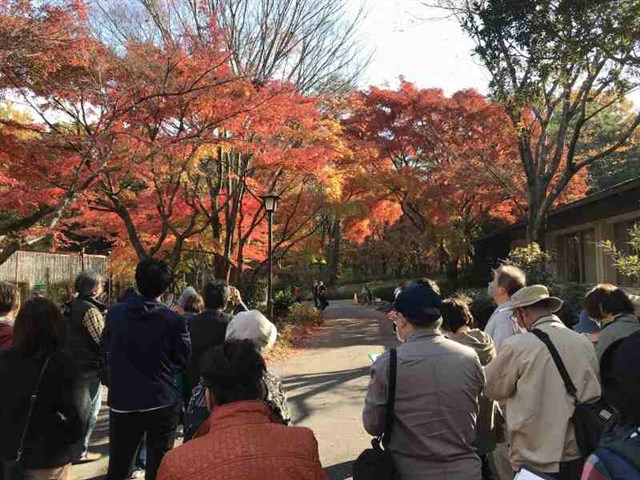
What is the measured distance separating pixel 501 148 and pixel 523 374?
650 inches

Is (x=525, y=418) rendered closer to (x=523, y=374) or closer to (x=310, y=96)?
(x=523, y=374)

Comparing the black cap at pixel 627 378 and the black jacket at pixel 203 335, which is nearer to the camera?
the black cap at pixel 627 378

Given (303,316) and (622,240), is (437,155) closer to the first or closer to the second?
(622,240)

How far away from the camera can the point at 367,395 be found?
2371 millimetres

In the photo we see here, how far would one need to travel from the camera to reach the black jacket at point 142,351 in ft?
10.4

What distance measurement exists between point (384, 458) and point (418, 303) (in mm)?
680

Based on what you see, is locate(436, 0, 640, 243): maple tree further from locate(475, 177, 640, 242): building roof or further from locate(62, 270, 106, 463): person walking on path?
locate(62, 270, 106, 463): person walking on path

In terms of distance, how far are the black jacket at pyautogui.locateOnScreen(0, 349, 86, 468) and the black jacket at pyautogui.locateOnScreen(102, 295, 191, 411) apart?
554 mm

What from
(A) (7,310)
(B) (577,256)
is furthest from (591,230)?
(A) (7,310)

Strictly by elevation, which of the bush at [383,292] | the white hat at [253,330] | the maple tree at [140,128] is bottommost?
the bush at [383,292]

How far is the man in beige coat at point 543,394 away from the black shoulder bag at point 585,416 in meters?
0.02

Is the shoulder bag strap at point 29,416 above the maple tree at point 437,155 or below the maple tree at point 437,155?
below

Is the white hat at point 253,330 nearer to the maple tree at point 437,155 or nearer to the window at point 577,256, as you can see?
the window at point 577,256

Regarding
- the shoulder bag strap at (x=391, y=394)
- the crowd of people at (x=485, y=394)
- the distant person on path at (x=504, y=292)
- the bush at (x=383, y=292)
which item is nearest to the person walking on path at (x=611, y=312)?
the distant person on path at (x=504, y=292)
